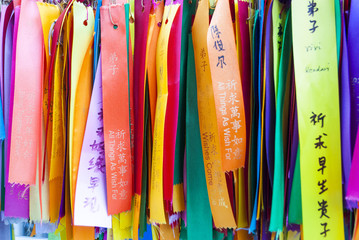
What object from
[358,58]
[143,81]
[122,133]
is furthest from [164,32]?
[358,58]

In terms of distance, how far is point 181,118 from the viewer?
1.83ft

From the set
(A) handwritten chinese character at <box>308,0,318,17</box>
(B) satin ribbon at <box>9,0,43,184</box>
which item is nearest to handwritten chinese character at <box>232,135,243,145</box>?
(A) handwritten chinese character at <box>308,0,318,17</box>

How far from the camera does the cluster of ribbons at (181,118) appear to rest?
44cm

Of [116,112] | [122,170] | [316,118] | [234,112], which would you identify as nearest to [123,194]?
[122,170]

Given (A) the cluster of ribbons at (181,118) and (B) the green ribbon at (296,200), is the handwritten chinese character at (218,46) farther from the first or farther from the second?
(B) the green ribbon at (296,200)

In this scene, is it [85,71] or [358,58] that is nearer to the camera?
[358,58]

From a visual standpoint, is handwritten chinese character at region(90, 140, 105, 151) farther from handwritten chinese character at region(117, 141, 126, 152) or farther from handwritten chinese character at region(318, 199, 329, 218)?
handwritten chinese character at region(318, 199, 329, 218)

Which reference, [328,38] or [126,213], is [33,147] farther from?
[328,38]

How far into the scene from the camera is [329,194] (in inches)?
16.8

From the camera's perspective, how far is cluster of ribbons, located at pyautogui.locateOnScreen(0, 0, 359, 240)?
44 centimetres

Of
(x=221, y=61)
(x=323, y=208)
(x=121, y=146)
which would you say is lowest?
(x=323, y=208)

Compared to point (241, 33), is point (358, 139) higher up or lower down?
lower down

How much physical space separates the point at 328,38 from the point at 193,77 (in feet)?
0.76

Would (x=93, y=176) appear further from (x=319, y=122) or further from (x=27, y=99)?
(x=319, y=122)
